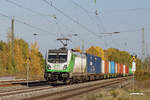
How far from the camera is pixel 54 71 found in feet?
89.7

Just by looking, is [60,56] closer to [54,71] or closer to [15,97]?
[54,71]

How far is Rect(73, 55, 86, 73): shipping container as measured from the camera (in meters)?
30.0

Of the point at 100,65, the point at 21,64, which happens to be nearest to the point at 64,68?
the point at 100,65

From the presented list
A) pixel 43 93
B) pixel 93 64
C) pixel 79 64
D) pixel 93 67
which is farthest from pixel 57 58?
pixel 93 64

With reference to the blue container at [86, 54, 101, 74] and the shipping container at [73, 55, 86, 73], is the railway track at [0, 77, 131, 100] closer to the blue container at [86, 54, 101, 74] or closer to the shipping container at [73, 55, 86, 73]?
the shipping container at [73, 55, 86, 73]

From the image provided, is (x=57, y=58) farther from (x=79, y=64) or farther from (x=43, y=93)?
(x=43, y=93)

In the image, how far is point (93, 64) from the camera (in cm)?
3853

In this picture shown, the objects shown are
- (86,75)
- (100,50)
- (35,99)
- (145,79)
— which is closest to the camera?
(35,99)

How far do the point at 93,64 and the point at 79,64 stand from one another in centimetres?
755

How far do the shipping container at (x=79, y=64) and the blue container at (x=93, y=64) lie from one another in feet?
6.69

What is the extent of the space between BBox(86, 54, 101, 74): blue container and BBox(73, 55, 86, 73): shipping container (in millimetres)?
2041

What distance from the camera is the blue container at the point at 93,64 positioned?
118 ft

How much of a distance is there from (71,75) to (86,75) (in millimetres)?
6456

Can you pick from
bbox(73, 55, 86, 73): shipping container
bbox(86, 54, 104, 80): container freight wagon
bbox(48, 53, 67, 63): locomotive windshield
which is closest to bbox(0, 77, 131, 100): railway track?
bbox(48, 53, 67, 63): locomotive windshield
